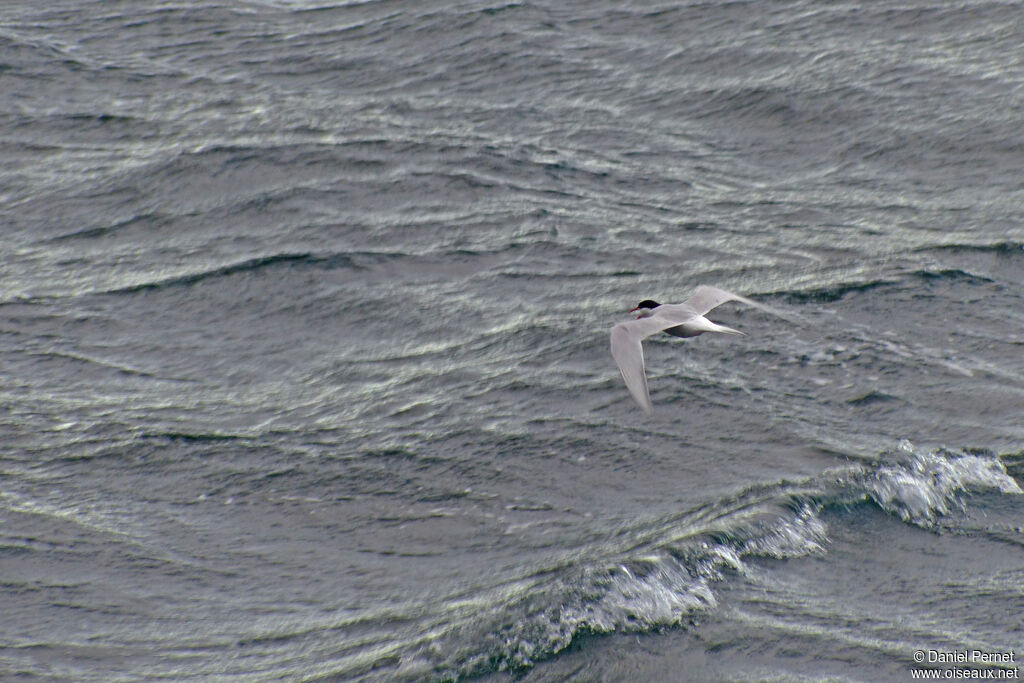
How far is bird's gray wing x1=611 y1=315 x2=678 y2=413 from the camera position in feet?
28.3

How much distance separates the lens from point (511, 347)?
34.7ft

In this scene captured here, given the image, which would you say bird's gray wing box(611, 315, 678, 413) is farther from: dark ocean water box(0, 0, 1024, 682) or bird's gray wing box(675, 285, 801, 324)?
dark ocean water box(0, 0, 1024, 682)

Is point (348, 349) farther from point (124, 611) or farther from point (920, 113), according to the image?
point (920, 113)

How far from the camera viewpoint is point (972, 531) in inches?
316

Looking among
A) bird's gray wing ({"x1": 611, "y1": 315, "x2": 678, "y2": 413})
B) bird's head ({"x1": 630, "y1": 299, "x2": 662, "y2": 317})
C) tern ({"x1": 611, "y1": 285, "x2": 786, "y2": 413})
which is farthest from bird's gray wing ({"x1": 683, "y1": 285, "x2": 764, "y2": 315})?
bird's gray wing ({"x1": 611, "y1": 315, "x2": 678, "y2": 413})

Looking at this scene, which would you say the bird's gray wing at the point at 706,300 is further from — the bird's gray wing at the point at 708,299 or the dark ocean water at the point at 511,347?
the dark ocean water at the point at 511,347

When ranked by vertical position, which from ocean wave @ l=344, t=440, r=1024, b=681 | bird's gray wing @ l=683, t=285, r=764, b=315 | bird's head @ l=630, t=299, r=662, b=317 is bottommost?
ocean wave @ l=344, t=440, r=1024, b=681

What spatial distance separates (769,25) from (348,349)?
349 inches

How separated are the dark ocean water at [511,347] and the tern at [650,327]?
57cm

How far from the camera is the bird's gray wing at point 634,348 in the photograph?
8637 mm

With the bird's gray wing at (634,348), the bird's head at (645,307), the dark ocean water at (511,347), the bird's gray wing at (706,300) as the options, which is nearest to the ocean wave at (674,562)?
the dark ocean water at (511,347)

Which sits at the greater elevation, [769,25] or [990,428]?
[769,25]

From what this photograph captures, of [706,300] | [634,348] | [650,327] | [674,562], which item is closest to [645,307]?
[706,300]

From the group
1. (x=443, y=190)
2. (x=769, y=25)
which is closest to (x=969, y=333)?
(x=443, y=190)
